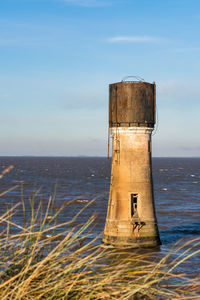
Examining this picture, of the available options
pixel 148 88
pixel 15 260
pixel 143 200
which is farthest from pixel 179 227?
pixel 15 260

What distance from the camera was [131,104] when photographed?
24.1 m

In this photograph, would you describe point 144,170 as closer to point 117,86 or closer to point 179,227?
point 117,86

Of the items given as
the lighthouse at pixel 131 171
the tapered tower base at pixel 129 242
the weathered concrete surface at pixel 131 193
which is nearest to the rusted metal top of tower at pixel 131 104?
the lighthouse at pixel 131 171

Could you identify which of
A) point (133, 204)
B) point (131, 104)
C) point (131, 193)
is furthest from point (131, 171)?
point (131, 104)

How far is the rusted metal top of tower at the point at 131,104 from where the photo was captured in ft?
79.2

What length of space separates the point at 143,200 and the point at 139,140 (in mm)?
3267

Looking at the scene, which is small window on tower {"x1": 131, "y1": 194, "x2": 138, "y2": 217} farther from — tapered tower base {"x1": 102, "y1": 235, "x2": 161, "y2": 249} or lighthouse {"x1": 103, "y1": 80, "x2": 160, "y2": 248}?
tapered tower base {"x1": 102, "y1": 235, "x2": 161, "y2": 249}

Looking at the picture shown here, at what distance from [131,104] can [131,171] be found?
3.63m

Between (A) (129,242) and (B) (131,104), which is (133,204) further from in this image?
(B) (131,104)

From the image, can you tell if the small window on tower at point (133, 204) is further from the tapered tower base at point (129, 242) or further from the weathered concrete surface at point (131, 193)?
the tapered tower base at point (129, 242)

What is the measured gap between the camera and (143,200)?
24.0 m

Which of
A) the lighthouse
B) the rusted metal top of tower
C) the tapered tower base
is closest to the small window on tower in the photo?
the lighthouse

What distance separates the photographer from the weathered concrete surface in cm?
2377

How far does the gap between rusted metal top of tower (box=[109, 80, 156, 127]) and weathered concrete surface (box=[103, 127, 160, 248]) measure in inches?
16.1
